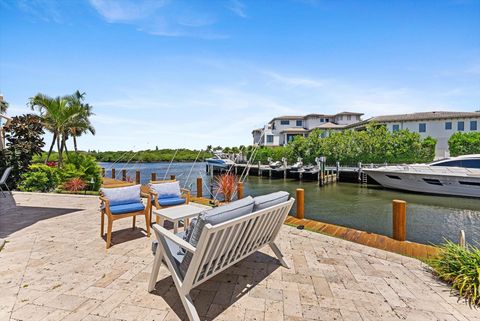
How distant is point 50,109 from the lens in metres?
10.6

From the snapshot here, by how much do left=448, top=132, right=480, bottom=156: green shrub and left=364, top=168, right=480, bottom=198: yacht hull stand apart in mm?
14364

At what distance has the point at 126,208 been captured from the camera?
3.45m

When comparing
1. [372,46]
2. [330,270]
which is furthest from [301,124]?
[330,270]

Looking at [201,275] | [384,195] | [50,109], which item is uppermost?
[50,109]

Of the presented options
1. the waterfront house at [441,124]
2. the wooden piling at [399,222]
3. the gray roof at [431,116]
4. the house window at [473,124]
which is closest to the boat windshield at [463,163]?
the wooden piling at [399,222]

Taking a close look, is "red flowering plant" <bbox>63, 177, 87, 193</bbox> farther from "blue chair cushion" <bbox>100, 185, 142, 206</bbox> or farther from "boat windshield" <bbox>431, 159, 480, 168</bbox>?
"boat windshield" <bbox>431, 159, 480, 168</bbox>

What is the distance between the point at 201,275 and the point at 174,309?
0.43 m

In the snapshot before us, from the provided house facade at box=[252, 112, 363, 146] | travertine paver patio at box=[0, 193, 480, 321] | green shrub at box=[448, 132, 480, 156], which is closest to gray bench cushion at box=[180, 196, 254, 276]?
travertine paver patio at box=[0, 193, 480, 321]

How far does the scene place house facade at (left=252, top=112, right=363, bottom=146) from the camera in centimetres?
3644

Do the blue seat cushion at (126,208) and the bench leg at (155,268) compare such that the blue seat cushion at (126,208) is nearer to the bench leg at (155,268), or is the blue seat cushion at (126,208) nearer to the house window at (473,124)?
the bench leg at (155,268)

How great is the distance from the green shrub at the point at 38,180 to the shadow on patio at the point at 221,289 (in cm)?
839

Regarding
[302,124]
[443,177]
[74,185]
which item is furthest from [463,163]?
[302,124]

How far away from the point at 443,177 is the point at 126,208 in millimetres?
16327

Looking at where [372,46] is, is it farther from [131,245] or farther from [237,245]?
[131,245]
